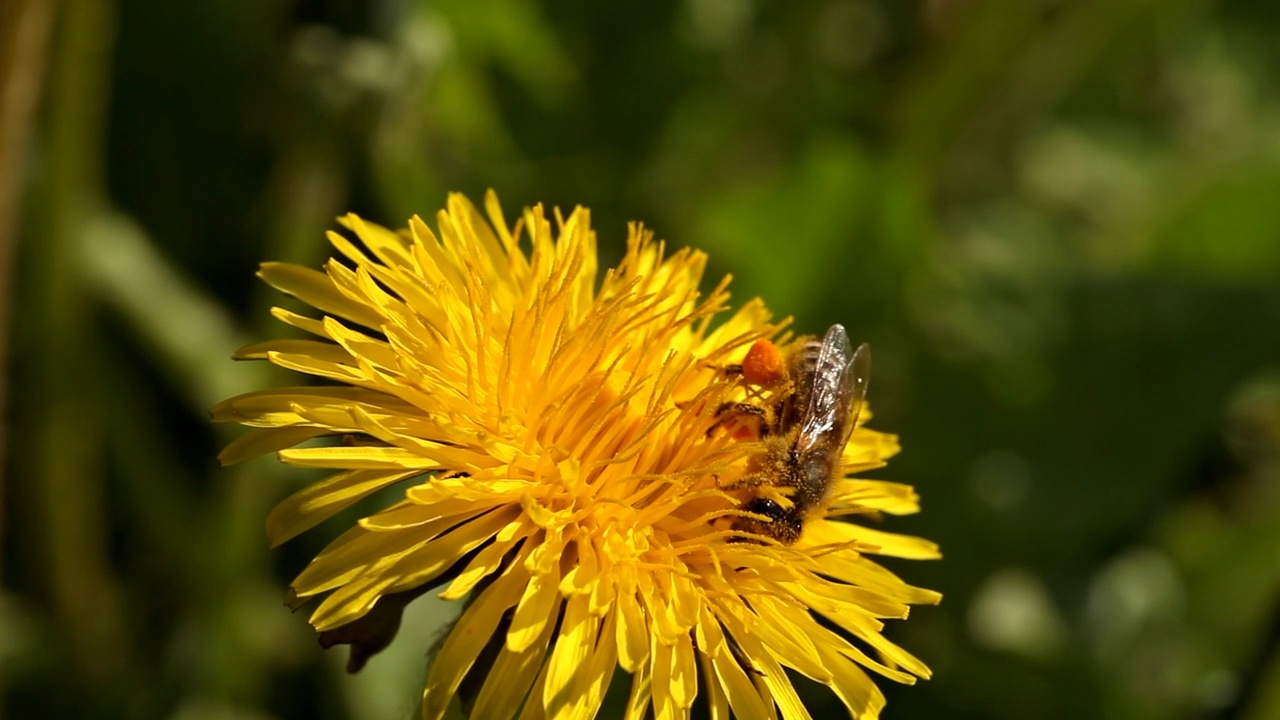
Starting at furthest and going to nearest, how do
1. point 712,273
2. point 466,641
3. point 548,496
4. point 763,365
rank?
point 712,273, point 763,365, point 548,496, point 466,641

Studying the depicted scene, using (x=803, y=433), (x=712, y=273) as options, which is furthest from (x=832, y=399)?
(x=712, y=273)

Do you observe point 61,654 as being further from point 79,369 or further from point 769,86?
point 769,86

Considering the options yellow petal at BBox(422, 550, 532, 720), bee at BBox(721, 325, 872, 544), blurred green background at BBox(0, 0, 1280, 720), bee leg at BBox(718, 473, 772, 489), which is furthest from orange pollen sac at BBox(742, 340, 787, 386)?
blurred green background at BBox(0, 0, 1280, 720)

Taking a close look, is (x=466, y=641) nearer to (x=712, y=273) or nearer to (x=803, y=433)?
(x=803, y=433)

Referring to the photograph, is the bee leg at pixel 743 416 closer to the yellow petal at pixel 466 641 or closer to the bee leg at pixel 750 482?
the bee leg at pixel 750 482

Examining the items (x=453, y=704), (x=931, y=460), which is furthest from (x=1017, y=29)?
(x=453, y=704)

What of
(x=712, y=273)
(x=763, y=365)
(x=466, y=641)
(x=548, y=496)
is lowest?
(x=466, y=641)

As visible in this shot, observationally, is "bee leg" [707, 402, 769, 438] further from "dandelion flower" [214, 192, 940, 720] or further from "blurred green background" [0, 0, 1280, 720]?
"blurred green background" [0, 0, 1280, 720]
